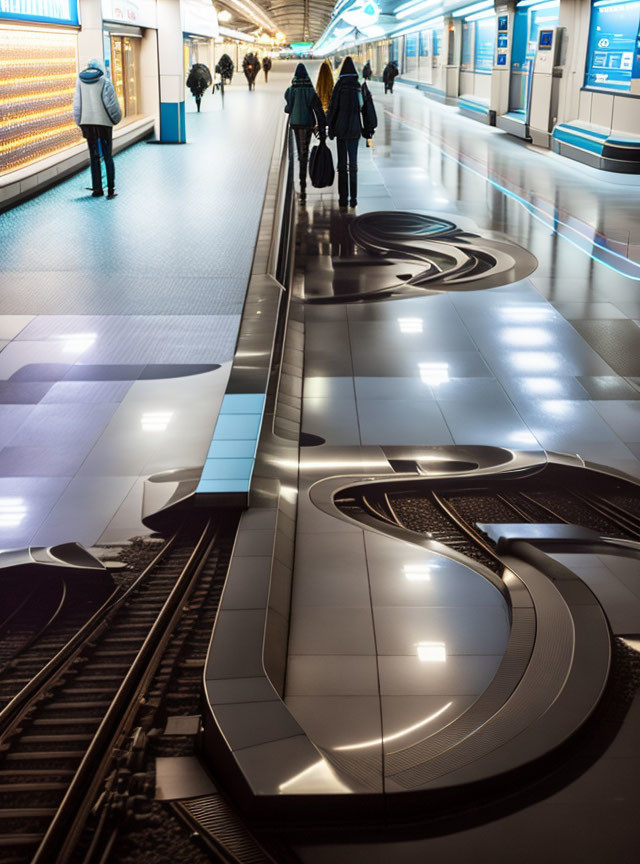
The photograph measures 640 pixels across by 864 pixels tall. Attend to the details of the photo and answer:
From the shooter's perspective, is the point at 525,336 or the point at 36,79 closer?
the point at 525,336

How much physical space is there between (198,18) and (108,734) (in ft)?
96.6

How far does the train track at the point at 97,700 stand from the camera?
2.17 meters

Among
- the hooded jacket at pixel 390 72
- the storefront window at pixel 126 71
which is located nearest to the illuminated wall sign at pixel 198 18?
the storefront window at pixel 126 71

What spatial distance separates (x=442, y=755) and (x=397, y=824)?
0.26 metres

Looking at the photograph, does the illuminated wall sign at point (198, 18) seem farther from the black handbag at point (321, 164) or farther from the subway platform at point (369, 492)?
the subway platform at point (369, 492)

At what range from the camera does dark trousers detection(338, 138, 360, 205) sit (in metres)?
11.0

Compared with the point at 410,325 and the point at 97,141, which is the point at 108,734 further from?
the point at 97,141

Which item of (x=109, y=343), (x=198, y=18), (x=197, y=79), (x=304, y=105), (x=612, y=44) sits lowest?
(x=109, y=343)

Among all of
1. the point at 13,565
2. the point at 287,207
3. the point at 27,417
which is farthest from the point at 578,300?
the point at 13,565

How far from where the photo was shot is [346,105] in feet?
34.5

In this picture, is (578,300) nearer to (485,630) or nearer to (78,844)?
(485,630)

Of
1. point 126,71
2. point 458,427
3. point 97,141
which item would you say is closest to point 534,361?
point 458,427

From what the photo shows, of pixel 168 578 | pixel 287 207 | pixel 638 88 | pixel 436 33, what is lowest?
pixel 168 578

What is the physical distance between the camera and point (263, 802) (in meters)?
2.26
